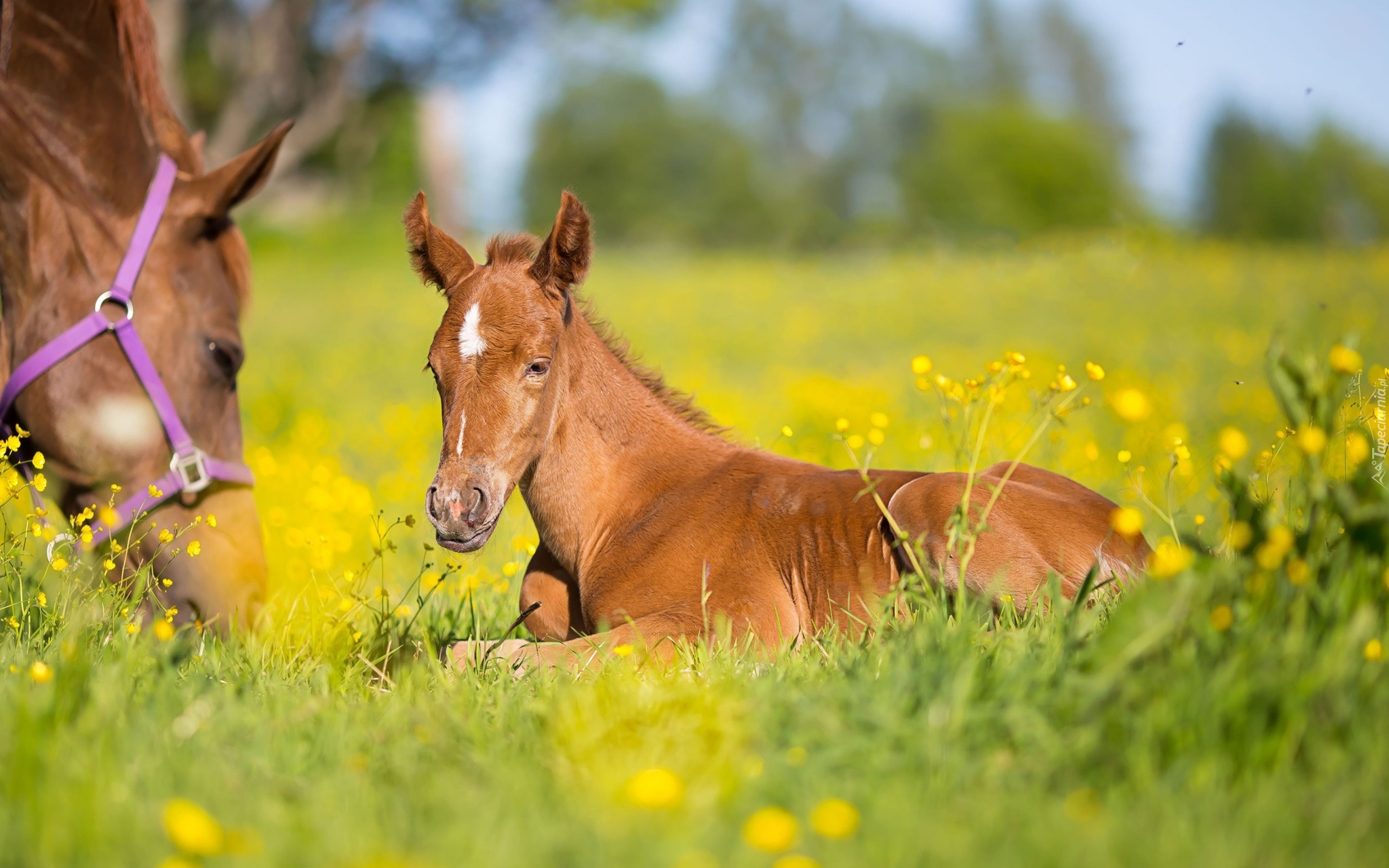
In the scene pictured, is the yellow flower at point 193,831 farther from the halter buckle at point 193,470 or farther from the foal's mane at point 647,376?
the foal's mane at point 647,376

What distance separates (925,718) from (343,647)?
191 cm

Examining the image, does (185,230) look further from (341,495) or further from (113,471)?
(341,495)

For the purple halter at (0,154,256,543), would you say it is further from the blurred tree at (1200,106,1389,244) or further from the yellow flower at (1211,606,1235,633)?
the blurred tree at (1200,106,1389,244)

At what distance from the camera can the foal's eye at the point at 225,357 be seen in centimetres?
370

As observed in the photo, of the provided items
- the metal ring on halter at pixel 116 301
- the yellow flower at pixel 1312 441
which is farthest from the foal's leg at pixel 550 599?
the yellow flower at pixel 1312 441

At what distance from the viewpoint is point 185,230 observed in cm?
375

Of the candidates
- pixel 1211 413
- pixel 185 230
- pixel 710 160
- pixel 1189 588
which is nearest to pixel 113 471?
pixel 185 230

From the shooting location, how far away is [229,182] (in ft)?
12.2

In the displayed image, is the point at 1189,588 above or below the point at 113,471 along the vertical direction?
above

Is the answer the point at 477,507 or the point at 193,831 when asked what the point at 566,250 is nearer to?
the point at 477,507

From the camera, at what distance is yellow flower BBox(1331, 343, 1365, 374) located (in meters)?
2.35

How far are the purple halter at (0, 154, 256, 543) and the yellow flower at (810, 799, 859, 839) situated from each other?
99.3 inches

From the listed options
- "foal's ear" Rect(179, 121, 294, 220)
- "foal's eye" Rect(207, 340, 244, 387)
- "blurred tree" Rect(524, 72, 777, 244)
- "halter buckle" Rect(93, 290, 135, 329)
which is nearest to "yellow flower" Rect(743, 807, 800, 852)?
"foal's eye" Rect(207, 340, 244, 387)

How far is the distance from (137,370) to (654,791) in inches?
101
